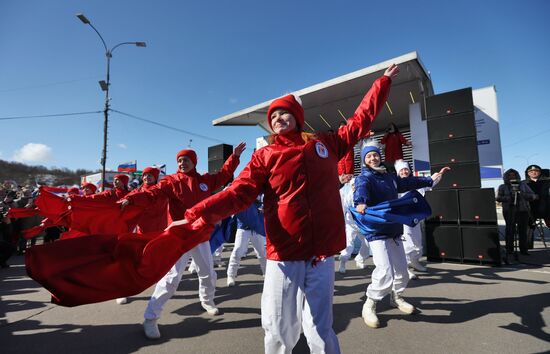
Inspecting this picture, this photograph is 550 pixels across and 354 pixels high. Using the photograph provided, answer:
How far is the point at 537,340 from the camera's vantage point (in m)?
2.91

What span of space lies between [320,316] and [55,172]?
270 ft

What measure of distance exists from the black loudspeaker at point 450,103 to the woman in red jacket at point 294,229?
6188 millimetres

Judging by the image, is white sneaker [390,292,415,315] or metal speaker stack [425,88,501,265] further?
metal speaker stack [425,88,501,265]

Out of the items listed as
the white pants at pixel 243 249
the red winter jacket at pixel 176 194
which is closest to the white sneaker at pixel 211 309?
the red winter jacket at pixel 176 194

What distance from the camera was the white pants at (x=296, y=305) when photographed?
1.82m

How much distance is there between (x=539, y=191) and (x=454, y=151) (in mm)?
3803

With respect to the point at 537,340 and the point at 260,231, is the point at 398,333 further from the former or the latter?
the point at 260,231

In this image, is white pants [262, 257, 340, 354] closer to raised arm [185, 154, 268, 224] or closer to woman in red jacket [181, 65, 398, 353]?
woman in red jacket [181, 65, 398, 353]

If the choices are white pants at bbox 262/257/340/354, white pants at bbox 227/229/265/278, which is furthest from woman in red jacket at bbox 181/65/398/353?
white pants at bbox 227/229/265/278

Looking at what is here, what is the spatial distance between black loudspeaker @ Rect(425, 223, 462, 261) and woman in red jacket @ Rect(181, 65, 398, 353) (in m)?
5.88

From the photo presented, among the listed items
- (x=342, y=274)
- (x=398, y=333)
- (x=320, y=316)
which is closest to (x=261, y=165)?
(x=320, y=316)

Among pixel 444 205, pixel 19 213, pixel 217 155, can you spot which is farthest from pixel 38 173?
pixel 444 205

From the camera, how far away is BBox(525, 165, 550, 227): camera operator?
8.04m

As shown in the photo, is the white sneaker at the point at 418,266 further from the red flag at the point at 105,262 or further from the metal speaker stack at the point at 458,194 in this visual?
the red flag at the point at 105,262
